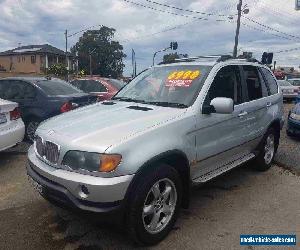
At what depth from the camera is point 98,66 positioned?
8106cm

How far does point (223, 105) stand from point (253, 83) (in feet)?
5.65

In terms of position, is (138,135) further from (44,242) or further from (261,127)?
(261,127)

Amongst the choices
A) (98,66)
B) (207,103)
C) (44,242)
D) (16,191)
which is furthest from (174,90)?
(98,66)

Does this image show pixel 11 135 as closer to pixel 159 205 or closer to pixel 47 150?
pixel 47 150

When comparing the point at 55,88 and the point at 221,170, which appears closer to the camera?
the point at 221,170

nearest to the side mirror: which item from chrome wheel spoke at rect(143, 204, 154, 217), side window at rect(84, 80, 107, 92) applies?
chrome wheel spoke at rect(143, 204, 154, 217)

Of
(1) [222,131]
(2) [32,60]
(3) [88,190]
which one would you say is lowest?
(3) [88,190]

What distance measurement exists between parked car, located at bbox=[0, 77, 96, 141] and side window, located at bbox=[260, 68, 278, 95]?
165 inches

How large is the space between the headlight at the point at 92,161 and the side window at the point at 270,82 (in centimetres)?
372

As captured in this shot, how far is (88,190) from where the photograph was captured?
3105mm

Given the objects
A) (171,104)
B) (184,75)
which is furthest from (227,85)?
(171,104)

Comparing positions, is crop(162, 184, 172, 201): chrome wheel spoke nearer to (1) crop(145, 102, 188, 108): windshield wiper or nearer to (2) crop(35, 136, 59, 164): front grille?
(1) crop(145, 102, 188, 108): windshield wiper

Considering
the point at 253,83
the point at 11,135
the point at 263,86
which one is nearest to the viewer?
the point at 253,83

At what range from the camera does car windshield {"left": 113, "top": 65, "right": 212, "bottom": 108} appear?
→ 13.9 ft
